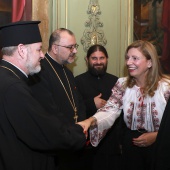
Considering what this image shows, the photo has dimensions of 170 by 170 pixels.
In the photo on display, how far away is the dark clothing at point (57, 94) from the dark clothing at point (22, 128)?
977 millimetres

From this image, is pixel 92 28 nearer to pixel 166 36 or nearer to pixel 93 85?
pixel 93 85

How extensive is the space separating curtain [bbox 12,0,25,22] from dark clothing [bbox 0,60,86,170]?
2.31m

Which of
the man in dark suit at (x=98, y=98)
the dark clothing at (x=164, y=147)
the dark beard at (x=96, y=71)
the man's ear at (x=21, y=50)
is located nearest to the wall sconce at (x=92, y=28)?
the man in dark suit at (x=98, y=98)

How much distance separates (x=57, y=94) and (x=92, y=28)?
206 cm

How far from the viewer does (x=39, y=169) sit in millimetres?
2482

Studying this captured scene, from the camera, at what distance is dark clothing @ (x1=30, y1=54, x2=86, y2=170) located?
11.2 ft

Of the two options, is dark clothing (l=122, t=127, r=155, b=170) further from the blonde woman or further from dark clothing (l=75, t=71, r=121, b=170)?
dark clothing (l=75, t=71, r=121, b=170)

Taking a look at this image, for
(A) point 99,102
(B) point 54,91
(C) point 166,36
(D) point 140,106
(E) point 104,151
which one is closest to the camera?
(D) point 140,106

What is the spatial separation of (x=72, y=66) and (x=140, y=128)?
2.34m

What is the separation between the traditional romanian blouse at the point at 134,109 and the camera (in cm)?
329

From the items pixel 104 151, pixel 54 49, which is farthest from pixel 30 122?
pixel 104 151

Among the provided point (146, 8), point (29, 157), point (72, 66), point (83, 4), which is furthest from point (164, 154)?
point (146, 8)

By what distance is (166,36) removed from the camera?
5.91 metres

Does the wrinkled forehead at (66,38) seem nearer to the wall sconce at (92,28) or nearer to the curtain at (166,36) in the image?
the wall sconce at (92,28)
